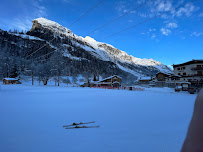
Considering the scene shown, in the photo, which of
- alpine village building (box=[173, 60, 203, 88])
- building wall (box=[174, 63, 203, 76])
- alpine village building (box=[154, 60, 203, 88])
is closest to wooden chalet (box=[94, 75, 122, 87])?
alpine village building (box=[154, 60, 203, 88])

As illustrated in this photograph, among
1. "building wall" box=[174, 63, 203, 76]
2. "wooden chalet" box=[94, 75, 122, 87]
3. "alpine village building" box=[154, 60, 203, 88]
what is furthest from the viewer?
"wooden chalet" box=[94, 75, 122, 87]

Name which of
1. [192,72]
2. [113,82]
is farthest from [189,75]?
[113,82]

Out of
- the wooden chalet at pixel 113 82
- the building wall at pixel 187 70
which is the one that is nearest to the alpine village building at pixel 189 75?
the building wall at pixel 187 70

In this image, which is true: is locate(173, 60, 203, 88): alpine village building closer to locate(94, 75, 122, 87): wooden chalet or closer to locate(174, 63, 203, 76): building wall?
locate(174, 63, 203, 76): building wall

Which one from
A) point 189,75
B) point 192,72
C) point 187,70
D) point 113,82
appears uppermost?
point 187,70

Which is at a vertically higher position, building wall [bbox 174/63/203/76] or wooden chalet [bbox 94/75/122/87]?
building wall [bbox 174/63/203/76]

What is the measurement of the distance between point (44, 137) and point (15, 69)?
64.5 m

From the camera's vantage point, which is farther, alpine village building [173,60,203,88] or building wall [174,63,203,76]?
building wall [174,63,203,76]

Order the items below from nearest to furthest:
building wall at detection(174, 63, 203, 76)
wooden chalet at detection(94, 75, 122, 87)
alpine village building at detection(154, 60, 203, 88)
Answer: alpine village building at detection(154, 60, 203, 88)
building wall at detection(174, 63, 203, 76)
wooden chalet at detection(94, 75, 122, 87)

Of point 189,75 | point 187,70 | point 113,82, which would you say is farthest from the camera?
point 113,82

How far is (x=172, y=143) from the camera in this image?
3.09m

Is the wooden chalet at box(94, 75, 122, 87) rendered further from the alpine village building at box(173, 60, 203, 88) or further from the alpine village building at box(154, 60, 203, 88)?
the alpine village building at box(173, 60, 203, 88)

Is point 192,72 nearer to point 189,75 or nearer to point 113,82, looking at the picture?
point 189,75

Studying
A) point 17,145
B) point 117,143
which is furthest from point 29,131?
point 117,143
